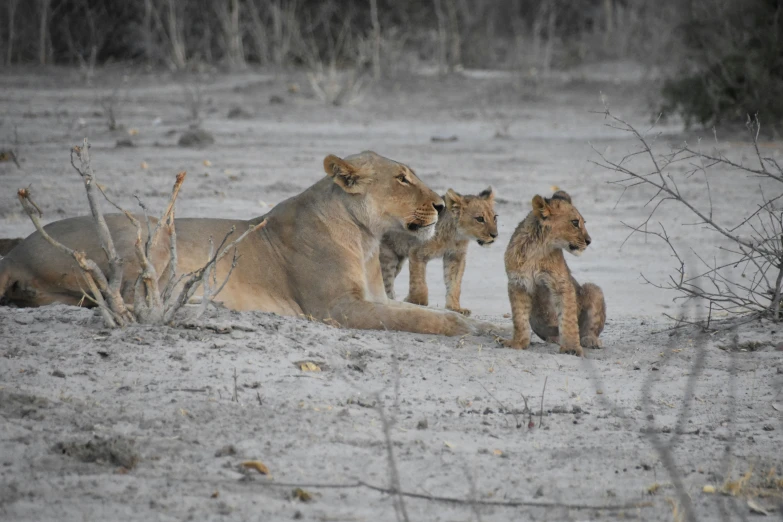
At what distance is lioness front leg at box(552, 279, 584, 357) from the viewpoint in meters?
5.97

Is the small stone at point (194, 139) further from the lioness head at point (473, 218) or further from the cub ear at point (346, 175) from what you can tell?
the cub ear at point (346, 175)

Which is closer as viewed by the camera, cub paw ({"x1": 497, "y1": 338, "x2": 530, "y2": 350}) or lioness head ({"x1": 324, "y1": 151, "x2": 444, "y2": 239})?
cub paw ({"x1": 497, "y1": 338, "x2": 530, "y2": 350})

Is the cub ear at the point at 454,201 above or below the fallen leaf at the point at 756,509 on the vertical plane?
above

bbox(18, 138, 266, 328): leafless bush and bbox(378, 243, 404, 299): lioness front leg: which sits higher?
bbox(18, 138, 266, 328): leafless bush

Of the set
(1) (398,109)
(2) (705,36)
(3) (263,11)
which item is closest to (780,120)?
(2) (705,36)

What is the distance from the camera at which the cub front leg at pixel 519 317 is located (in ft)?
20.0

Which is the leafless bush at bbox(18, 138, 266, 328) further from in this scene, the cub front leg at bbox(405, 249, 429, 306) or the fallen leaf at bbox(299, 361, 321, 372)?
the cub front leg at bbox(405, 249, 429, 306)

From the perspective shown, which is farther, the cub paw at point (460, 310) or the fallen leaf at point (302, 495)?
the cub paw at point (460, 310)

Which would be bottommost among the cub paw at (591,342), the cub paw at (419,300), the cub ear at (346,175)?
the cub paw at (419,300)

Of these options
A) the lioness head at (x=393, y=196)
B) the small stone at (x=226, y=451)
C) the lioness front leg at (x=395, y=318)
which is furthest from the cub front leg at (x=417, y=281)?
the small stone at (x=226, y=451)

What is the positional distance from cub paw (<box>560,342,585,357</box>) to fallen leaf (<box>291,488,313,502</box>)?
2.53 metres

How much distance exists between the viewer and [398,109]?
19641 mm

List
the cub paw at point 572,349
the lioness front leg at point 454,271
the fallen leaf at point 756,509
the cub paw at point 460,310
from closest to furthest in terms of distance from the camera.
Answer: the fallen leaf at point 756,509
the cub paw at point 572,349
the cub paw at point 460,310
the lioness front leg at point 454,271

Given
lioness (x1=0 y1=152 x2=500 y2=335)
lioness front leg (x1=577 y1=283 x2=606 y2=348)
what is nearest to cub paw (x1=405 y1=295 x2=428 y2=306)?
lioness (x1=0 y1=152 x2=500 y2=335)
